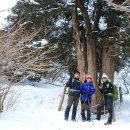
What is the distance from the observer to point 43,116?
1565 centimetres

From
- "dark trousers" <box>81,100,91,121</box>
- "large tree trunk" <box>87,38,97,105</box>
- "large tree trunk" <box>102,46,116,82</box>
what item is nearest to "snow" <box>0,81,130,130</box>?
"dark trousers" <box>81,100,91,121</box>

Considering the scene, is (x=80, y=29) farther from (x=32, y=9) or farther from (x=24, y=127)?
(x=24, y=127)

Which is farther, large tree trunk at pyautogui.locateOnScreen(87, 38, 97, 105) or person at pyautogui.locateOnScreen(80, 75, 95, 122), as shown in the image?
large tree trunk at pyautogui.locateOnScreen(87, 38, 97, 105)

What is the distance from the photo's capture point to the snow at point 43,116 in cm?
1284

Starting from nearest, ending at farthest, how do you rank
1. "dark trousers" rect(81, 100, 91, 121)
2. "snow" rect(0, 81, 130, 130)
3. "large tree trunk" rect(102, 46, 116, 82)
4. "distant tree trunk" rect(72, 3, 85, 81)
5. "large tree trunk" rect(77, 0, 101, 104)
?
"snow" rect(0, 81, 130, 130), "dark trousers" rect(81, 100, 91, 121), "large tree trunk" rect(102, 46, 116, 82), "large tree trunk" rect(77, 0, 101, 104), "distant tree trunk" rect(72, 3, 85, 81)

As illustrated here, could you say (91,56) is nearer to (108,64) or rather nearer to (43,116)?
(108,64)

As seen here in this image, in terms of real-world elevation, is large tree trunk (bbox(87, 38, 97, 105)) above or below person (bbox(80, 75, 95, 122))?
above

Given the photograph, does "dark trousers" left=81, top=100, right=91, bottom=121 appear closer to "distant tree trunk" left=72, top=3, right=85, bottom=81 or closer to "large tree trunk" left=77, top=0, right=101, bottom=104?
"large tree trunk" left=77, top=0, right=101, bottom=104

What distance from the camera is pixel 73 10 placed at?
62.0 ft

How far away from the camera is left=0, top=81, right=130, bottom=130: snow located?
506 inches

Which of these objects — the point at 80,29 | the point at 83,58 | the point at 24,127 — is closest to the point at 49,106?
the point at 83,58

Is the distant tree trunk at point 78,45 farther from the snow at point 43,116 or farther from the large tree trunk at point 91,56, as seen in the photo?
the snow at point 43,116

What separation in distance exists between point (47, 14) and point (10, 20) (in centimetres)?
250

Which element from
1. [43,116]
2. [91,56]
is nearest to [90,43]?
[91,56]
